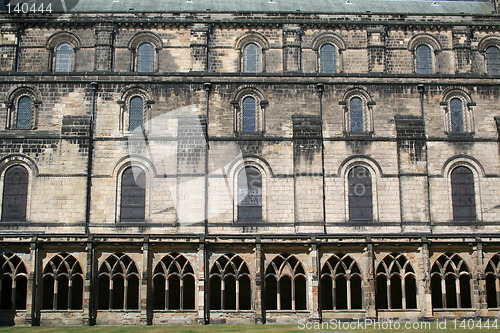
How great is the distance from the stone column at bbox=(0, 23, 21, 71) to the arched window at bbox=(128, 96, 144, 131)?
7.80 metres

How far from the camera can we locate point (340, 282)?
28328mm

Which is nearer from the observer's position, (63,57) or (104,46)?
(104,46)

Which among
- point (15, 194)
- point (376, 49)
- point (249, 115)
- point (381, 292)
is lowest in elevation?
point (381, 292)

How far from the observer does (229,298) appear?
2619 cm

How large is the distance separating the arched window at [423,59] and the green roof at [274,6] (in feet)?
10.0

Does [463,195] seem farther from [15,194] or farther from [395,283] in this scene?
[15,194]

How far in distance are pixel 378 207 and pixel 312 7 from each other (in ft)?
48.4

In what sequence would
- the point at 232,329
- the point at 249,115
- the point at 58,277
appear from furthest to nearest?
the point at 249,115, the point at 58,277, the point at 232,329

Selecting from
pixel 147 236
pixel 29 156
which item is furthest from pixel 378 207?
pixel 29 156

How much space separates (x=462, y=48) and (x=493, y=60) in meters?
2.18

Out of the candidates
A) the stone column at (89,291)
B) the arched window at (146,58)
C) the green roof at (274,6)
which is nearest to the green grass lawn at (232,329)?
the stone column at (89,291)

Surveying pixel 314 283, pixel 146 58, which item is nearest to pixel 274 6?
pixel 146 58

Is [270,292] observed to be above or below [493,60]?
below

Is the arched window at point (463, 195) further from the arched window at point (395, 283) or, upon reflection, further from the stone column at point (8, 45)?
the stone column at point (8, 45)
